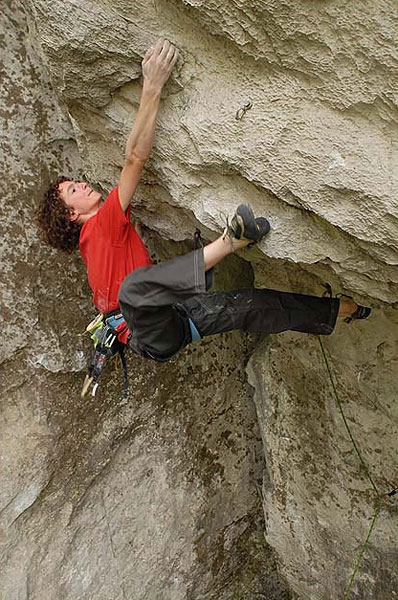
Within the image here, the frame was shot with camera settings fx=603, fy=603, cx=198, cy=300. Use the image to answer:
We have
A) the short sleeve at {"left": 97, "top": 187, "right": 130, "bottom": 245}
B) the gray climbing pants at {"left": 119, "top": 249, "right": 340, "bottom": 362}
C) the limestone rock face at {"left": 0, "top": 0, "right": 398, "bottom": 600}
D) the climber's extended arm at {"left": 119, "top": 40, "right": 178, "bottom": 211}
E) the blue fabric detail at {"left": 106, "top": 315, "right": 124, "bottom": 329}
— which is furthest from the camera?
the blue fabric detail at {"left": 106, "top": 315, "right": 124, "bottom": 329}

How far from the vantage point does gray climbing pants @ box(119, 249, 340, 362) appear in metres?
2.07

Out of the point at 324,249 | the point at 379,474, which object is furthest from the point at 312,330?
the point at 379,474

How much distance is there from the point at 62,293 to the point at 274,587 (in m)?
2.37

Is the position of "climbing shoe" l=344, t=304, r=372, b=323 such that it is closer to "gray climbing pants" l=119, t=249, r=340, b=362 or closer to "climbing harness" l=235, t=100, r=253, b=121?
"gray climbing pants" l=119, t=249, r=340, b=362

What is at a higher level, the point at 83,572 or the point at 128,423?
the point at 128,423

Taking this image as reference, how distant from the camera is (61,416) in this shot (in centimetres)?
280

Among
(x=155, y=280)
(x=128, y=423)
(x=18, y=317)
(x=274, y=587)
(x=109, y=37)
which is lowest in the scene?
(x=274, y=587)

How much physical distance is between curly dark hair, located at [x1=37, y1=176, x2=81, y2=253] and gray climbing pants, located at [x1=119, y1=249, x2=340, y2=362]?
0.55m

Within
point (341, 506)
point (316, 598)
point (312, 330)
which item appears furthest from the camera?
point (316, 598)

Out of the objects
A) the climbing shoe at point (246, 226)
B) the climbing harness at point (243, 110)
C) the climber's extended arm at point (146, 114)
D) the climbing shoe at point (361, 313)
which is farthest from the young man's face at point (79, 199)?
the climbing shoe at point (361, 313)

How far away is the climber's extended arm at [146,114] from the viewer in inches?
74.5

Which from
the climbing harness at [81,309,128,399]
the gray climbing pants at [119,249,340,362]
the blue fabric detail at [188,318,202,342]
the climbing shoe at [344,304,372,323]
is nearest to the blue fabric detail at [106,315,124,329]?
the climbing harness at [81,309,128,399]

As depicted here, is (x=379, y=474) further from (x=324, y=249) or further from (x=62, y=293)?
(x=62, y=293)

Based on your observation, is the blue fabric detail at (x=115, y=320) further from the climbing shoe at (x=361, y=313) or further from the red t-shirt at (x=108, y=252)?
the climbing shoe at (x=361, y=313)
